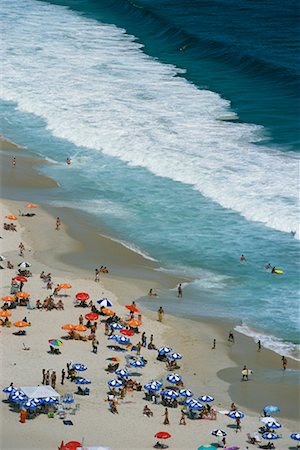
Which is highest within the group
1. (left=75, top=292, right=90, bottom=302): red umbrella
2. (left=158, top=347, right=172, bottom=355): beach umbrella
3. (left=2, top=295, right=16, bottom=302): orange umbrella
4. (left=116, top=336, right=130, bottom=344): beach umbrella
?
(left=75, top=292, right=90, bottom=302): red umbrella

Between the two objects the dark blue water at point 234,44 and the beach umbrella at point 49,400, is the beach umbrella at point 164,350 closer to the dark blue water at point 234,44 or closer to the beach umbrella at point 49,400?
the beach umbrella at point 49,400

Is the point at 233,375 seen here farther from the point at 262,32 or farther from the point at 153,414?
the point at 262,32

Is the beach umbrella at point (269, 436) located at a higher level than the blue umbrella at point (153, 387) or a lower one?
lower

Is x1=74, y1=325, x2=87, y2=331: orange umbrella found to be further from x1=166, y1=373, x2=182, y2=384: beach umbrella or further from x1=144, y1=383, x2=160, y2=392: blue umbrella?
x1=144, y1=383, x2=160, y2=392: blue umbrella

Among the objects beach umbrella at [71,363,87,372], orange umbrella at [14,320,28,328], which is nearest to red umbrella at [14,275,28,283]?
orange umbrella at [14,320,28,328]

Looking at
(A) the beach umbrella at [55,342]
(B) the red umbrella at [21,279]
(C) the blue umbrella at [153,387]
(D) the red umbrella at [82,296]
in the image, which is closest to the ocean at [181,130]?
(D) the red umbrella at [82,296]

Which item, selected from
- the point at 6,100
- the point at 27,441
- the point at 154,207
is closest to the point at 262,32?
the point at 6,100

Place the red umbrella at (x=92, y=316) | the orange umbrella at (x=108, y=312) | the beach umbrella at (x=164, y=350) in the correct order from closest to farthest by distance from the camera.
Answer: the beach umbrella at (x=164, y=350) < the red umbrella at (x=92, y=316) < the orange umbrella at (x=108, y=312)
